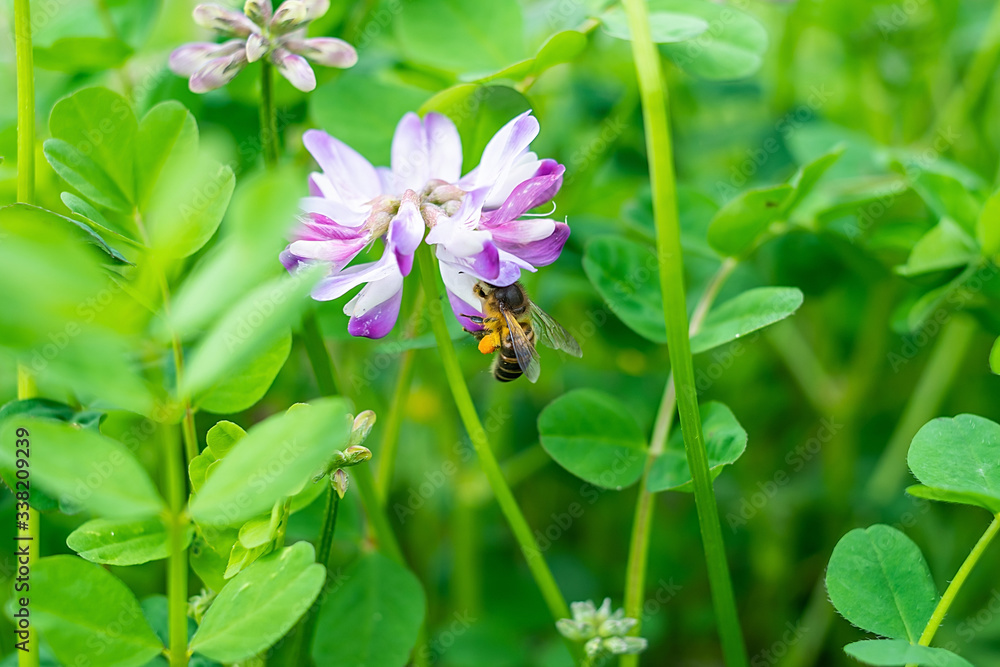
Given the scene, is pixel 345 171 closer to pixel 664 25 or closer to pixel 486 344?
pixel 486 344

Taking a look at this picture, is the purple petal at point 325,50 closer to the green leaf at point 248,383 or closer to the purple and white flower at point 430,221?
the purple and white flower at point 430,221

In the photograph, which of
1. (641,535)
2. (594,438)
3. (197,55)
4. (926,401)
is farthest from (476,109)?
(926,401)

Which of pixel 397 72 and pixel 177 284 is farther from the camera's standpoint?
pixel 397 72

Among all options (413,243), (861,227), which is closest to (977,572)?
(861,227)

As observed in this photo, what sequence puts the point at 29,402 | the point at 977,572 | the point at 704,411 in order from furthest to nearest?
the point at 977,572, the point at 704,411, the point at 29,402

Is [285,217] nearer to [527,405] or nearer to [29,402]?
[29,402]

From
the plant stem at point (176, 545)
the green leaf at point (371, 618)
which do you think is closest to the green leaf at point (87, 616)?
the plant stem at point (176, 545)

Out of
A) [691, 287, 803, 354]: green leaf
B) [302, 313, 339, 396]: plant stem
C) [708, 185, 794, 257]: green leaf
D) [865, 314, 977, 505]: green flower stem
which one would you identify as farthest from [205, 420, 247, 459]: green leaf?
[865, 314, 977, 505]: green flower stem
